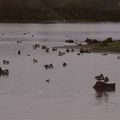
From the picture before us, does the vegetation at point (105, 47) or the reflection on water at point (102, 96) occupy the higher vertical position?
the vegetation at point (105, 47)

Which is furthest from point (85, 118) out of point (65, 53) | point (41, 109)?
point (65, 53)

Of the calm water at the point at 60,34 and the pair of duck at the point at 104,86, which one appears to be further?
the calm water at the point at 60,34

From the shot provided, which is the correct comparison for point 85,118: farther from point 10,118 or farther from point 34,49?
point 34,49

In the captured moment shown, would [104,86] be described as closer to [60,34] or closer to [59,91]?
[59,91]

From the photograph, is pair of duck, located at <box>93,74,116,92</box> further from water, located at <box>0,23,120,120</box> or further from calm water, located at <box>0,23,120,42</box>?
calm water, located at <box>0,23,120,42</box>

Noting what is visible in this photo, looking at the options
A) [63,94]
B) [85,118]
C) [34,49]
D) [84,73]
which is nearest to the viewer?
[85,118]

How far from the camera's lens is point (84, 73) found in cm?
5253

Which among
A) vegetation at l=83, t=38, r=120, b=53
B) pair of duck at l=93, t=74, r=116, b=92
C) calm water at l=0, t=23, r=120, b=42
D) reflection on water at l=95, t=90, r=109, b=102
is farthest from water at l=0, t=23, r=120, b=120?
calm water at l=0, t=23, r=120, b=42

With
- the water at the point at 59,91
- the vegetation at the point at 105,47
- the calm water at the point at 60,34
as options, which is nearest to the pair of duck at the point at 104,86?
the water at the point at 59,91

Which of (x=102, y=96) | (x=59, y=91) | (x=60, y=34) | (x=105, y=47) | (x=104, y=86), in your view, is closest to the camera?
(x=102, y=96)

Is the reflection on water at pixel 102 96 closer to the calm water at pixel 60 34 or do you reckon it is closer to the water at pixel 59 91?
the water at pixel 59 91

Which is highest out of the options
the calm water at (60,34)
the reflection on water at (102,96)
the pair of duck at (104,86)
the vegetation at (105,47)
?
the calm water at (60,34)

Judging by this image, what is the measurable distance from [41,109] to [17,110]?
43.9 inches

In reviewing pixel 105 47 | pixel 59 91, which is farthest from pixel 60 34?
pixel 59 91
